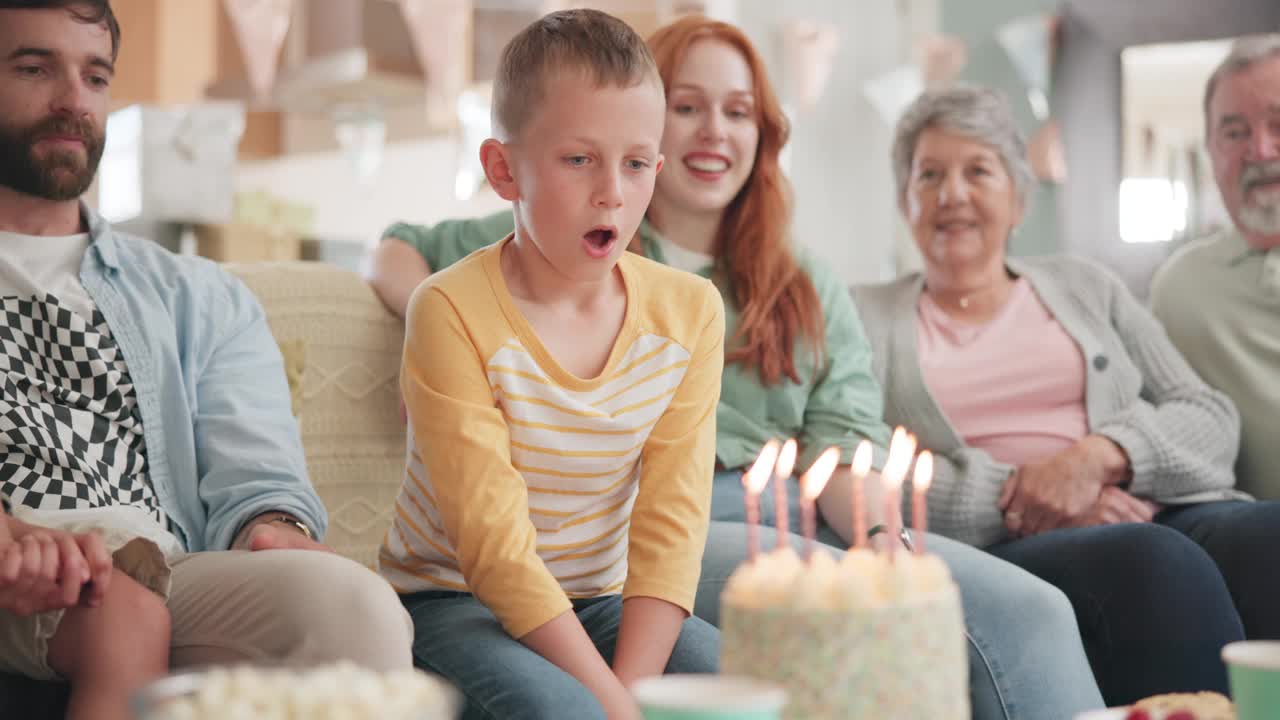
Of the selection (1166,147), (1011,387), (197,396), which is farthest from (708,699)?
(1166,147)

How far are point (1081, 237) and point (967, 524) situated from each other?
79.2 inches

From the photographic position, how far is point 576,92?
1.29m

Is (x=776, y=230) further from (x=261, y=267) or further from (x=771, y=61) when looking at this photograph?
(x=771, y=61)

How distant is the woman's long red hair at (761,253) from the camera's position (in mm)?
1885

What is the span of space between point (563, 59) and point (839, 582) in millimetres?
706

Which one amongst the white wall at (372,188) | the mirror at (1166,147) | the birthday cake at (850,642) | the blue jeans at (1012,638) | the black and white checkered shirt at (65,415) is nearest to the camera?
the birthday cake at (850,642)

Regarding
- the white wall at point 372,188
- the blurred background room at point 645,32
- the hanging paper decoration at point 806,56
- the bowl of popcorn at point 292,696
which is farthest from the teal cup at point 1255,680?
the white wall at point 372,188

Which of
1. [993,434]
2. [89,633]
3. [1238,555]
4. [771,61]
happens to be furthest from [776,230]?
[771,61]

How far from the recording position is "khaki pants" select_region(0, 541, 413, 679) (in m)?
1.18

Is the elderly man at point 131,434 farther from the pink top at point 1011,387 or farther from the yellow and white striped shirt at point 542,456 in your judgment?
the pink top at point 1011,387

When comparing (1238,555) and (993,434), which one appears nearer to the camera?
(1238,555)

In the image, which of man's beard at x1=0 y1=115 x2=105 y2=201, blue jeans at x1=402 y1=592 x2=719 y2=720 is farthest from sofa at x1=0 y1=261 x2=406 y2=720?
blue jeans at x1=402 y1=592 x2=719 y2=720

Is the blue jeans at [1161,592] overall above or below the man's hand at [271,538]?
Result: below

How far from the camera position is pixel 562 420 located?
136cm
